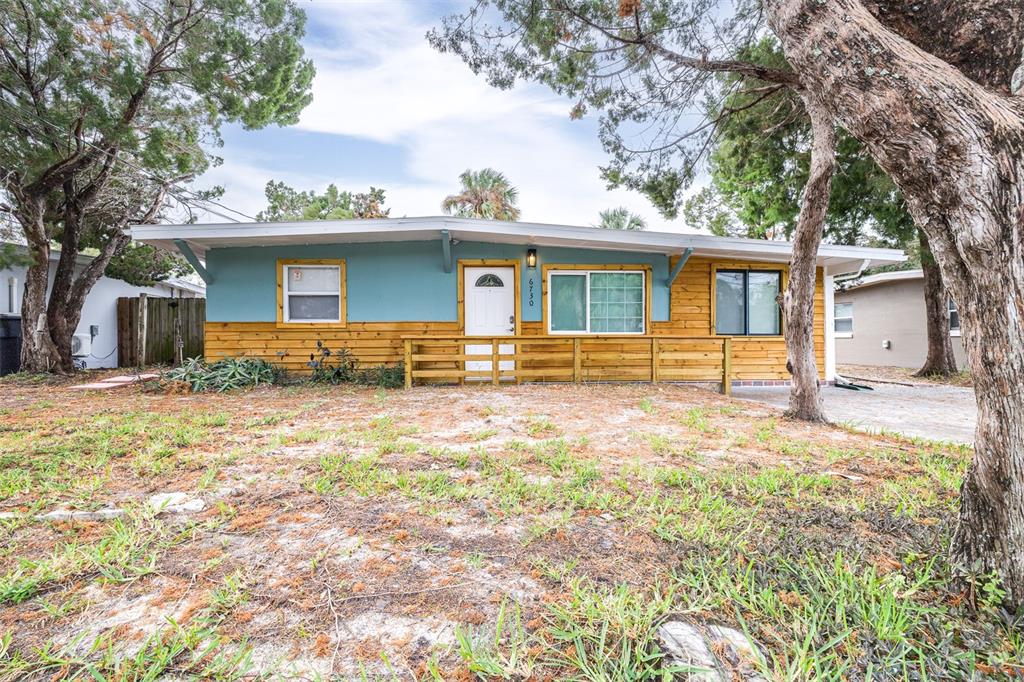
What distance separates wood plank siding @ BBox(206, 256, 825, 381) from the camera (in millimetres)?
7391

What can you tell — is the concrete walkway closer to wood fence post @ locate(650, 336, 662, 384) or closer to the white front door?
wood fence post @ locate(650, 336, 662, 384)

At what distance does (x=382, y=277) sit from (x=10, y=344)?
7875 millimetres

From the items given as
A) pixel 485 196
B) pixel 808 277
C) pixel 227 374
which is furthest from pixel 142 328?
pixel 808 277

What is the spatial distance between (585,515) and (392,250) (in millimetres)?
6337

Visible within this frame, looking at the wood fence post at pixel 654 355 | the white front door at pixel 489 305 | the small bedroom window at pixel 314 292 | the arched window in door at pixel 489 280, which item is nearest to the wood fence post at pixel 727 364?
the wood fence post at pixel 654 355

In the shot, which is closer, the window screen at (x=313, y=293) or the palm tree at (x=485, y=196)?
the window screen at (x=313, y=293)

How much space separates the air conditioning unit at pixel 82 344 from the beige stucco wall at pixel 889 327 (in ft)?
65.7

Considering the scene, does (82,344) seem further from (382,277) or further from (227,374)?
(382,277)

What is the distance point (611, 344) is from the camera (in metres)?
7.62

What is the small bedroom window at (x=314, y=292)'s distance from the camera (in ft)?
24.6

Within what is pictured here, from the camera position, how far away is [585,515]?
2178 millimetres

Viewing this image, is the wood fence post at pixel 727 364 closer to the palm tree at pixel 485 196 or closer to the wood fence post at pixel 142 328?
the palm tree at pixel 485 196

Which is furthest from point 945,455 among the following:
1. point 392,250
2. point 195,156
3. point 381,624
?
point 195,156

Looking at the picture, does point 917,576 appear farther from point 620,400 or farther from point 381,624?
point 620,400
